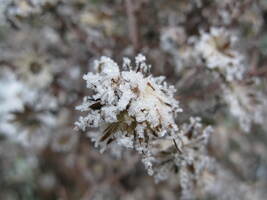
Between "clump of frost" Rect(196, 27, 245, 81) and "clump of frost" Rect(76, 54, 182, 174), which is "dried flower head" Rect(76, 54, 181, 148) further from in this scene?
"clump of frost" Rect(196, 27, 245, 81)

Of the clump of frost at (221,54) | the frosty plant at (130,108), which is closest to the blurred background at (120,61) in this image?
the clump of frost at (221,54)

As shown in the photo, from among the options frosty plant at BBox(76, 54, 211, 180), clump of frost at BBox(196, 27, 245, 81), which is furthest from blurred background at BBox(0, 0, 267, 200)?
frosty plant at BBox(76, 54, 211, 180)

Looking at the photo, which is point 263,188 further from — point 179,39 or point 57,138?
point 57,138

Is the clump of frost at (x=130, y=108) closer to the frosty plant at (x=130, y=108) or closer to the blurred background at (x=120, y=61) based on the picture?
the frosty plant at (x=130, y=108)

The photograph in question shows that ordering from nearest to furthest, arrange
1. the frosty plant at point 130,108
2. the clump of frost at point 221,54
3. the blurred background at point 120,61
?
the frosty plant at point 130,108, the clump of frost at point 221,54, the blurred background at point 120,61

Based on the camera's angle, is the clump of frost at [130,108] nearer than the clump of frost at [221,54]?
Yes

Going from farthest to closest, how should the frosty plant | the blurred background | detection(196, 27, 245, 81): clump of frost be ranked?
the blurred background < detection(196, 27, 245, 81): clump of frost < the frosty plant
